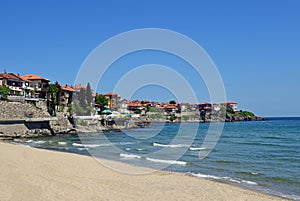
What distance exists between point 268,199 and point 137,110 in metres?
103

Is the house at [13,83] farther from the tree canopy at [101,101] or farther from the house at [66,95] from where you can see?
the tree canopy at [101,101]

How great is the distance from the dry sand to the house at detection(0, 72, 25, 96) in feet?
152

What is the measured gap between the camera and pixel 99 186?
11000mm

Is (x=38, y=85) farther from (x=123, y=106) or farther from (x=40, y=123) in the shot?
(x=123, y=106)

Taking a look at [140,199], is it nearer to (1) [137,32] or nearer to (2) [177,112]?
(1) [137,32]

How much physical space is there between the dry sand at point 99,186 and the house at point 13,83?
152 ft

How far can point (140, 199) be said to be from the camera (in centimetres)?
952

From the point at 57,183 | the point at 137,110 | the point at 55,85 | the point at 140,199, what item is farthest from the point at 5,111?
the point at 137,110

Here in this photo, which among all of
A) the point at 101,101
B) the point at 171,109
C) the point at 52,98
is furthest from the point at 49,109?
the point at 171,109

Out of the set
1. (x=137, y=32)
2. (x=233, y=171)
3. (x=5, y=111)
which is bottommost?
(x=233, y=171)

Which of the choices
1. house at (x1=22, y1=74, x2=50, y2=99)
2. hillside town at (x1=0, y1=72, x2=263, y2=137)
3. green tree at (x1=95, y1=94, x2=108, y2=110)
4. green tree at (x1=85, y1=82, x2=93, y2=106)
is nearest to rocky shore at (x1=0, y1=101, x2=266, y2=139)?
hillside town at (x1=0, y1=72, x2=263, y2=137)

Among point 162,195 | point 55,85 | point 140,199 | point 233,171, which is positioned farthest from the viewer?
point 55,85

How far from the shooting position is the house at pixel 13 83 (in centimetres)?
5631

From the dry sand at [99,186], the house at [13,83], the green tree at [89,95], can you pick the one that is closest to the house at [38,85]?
the house at [13,83]
